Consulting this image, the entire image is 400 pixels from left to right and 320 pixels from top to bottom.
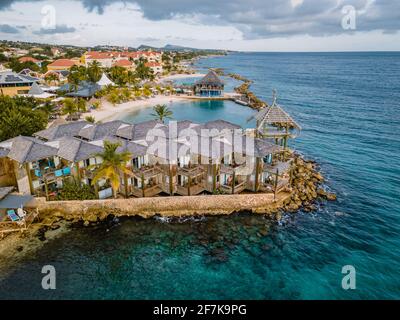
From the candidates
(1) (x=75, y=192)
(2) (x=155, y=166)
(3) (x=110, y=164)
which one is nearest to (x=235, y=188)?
(2) (x=155, y=166)

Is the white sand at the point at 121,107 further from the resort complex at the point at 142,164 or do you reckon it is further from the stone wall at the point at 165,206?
the stone wall at the point at 165,206

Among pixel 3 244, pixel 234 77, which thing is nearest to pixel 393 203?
pixel 3 244

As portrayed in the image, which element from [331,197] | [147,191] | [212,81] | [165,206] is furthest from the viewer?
[212,81]

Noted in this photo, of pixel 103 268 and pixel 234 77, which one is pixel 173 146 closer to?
pixel 103 268

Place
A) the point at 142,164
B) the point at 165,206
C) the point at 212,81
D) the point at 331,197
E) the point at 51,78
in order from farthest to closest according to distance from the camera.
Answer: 1. the point at 51,78
2. the point at 212,81
3. the point at 331,197
4. the point at 142,164
5. the point at 165,206

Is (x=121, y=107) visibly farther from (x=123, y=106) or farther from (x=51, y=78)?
(x=51, y=78)

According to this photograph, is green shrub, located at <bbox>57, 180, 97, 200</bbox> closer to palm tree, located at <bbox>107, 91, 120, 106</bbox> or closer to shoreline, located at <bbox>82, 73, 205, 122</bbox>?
shoreline, located at <bbox>82, 73, 205, 122</bbox>
